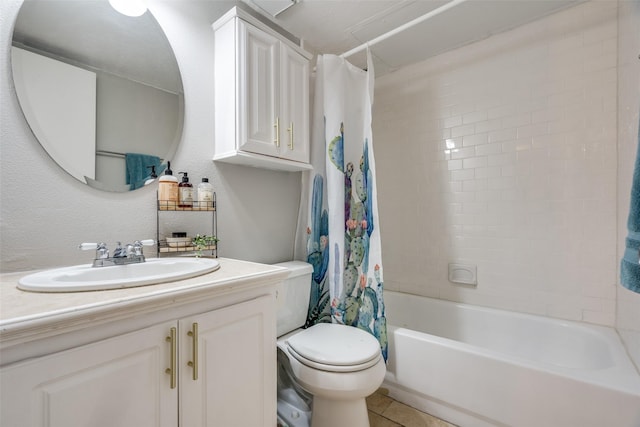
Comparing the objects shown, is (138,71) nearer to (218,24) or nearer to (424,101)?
(218,24)

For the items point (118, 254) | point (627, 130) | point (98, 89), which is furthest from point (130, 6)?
point (627, 130)

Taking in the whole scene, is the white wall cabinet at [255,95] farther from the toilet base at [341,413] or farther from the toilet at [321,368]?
the toilet base at [341,413]

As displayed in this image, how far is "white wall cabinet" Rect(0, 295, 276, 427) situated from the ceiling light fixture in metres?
1.28

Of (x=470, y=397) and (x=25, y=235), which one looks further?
(x=470, y=397)

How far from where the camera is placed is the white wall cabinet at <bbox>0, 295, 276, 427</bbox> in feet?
1.84

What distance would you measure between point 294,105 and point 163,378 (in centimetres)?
139

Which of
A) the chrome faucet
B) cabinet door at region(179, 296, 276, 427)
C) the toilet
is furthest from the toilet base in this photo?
the chrome faucet

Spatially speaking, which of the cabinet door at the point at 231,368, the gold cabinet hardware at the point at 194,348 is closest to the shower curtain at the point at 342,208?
the cabinet door at the point at 231,368

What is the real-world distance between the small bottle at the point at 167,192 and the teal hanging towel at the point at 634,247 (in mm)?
1518

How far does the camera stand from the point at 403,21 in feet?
6.07

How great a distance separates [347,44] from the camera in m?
2.07

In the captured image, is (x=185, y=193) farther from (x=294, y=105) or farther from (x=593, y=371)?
(x=593, y=371)

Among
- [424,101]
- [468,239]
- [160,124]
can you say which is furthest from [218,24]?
[468,239]

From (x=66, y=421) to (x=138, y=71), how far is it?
1.26 meters
